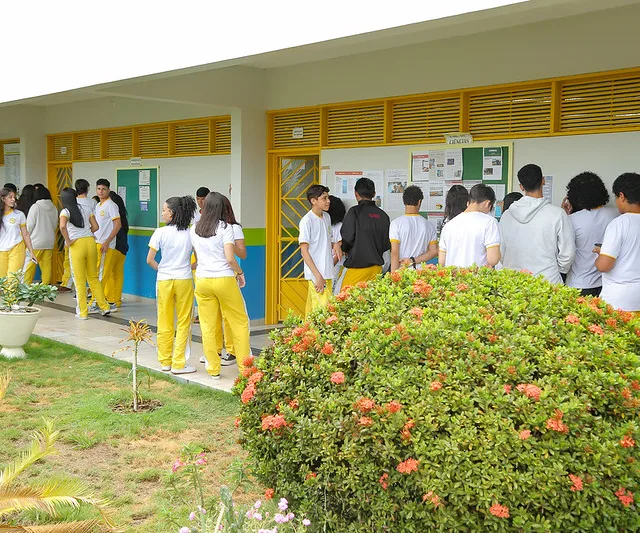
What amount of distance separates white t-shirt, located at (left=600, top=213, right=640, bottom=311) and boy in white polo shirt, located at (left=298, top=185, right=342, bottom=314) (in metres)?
3.02

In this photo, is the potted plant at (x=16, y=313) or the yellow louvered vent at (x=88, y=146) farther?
the yellow louvered vent at (x=88, y=146)

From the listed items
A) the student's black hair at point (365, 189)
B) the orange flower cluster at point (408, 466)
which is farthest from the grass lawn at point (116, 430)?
the student's black hair at point (365, 189)

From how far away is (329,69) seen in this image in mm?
9984

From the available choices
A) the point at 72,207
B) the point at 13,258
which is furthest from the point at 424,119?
the point at 13,258

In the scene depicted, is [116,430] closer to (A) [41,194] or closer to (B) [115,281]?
(B) [115,281]

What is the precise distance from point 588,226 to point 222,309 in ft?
11.2

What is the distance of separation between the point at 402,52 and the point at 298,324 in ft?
18.9

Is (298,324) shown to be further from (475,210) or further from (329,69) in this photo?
(329,69)

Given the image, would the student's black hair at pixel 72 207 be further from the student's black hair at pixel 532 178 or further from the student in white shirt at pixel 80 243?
the student's black hair at pixel 532 178

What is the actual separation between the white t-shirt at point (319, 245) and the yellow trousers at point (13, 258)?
539 centimetres

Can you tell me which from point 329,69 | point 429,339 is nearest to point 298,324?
point 429,339

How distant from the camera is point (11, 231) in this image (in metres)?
11.6

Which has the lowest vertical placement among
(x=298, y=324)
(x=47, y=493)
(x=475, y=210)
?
(x=47, y=493)

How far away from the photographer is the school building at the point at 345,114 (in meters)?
7.25
